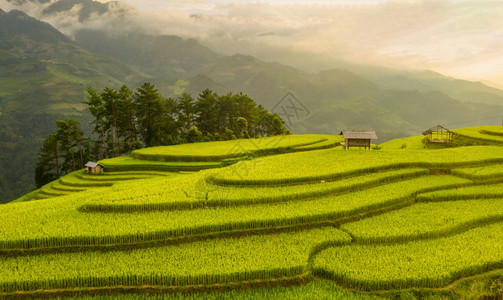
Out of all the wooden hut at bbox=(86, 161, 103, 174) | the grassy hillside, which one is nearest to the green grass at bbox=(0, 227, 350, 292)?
the grassy hillside

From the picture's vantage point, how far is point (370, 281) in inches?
326

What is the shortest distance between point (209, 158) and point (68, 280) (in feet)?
71.5

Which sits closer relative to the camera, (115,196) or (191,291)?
(191,291)

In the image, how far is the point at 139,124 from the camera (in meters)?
50.3

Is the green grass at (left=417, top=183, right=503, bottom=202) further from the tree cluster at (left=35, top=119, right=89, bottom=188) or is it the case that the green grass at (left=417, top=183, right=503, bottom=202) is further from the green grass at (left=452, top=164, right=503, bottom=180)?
the tree cluster at (left=35, top=119, right=89, bottom=188)

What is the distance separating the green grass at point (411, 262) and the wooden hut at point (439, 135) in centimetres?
2039

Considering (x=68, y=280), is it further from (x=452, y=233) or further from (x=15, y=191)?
(x=15, y=191)

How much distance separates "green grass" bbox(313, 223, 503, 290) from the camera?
8.34m

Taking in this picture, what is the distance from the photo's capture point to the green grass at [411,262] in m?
8.34

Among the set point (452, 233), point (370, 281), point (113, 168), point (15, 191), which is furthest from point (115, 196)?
point (15, 191)

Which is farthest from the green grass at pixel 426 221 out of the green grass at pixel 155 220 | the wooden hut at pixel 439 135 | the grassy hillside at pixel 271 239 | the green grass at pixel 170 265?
the wooden hut at pixel 439 135

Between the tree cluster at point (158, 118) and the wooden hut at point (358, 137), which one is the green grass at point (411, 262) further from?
the tree cluster at point (158, 118)

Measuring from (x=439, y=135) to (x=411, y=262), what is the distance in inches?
1063

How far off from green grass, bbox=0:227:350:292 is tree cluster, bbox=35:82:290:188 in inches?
1372
